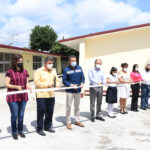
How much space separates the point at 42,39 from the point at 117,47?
1227 inches

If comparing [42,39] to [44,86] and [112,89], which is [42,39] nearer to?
[112,89]

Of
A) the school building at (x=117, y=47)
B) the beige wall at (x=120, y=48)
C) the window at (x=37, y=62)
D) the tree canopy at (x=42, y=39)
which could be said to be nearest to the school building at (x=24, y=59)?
the window at (x=37, y=62)

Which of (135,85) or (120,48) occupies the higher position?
(120,48)

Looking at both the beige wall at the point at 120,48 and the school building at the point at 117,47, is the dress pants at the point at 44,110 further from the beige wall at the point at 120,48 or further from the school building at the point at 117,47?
the beige wall at the point at 120,48

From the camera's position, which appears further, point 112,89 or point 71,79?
point 112,89

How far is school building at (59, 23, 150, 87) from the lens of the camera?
837cm

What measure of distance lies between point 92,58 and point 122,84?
149 inches

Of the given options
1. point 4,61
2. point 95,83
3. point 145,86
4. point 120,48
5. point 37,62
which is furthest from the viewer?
point 37,62

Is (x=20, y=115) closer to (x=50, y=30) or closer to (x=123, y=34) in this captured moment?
(x=123, y=34)

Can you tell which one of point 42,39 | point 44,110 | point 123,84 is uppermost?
point 42,39

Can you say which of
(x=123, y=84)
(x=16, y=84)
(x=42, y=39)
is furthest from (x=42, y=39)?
(x=16, y=84)

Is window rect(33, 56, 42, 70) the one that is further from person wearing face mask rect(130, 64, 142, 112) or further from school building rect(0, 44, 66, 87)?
person wearing face mask rect(130, 64, 142, 112)

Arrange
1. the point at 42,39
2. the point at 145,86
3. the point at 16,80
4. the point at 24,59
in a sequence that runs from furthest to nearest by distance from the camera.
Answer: the point at 42,39 → the point at 24,59 → the point at 145,86 → the point at 16,80

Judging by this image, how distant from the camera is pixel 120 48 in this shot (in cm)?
862
